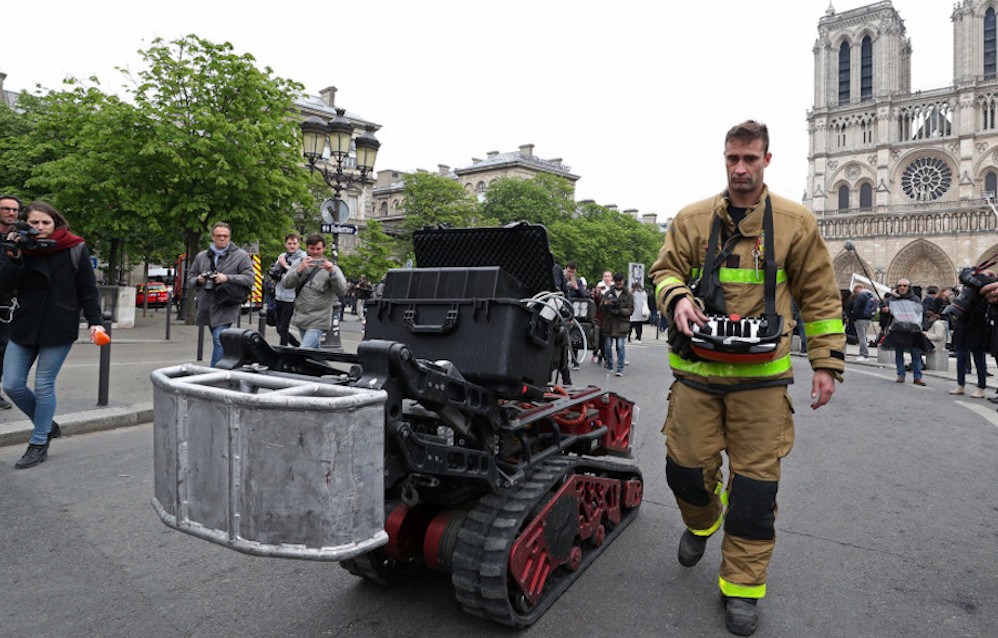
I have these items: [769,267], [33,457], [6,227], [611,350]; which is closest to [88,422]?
[33,457]

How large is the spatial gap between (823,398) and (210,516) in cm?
256

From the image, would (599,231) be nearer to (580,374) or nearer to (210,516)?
(580,374)

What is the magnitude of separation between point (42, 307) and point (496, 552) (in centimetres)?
431

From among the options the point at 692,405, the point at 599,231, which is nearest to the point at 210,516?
the point at 692,405

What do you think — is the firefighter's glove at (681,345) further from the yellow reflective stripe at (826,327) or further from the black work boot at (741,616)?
the black work boot at (741,616)

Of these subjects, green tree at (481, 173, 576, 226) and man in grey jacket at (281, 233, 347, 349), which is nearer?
man in grey jacket at (281, 233, 347, 349)

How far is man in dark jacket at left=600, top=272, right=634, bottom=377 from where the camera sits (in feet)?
39.9

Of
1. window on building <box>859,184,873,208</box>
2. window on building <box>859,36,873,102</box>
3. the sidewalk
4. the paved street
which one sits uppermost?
window on building <box>859,36,873,102</box>

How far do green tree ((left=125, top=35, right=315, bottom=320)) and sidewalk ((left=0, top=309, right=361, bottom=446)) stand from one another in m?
4.95

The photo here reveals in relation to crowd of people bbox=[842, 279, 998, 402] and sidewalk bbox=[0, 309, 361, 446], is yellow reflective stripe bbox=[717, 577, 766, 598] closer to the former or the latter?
sidewalk bbox=[0, 309, 361, 446]

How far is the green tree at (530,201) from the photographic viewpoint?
56.9 m

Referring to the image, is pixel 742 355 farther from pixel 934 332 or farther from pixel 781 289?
pixel 934 332

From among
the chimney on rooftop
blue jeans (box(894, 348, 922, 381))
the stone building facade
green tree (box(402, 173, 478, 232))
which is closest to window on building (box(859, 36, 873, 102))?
the stone building facade

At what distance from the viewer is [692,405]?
3109 millimetres
